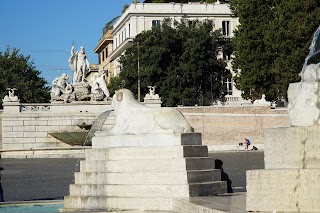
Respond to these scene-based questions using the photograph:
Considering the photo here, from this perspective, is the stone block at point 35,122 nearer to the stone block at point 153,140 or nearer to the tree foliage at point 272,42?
the tree foliage at point 272,42

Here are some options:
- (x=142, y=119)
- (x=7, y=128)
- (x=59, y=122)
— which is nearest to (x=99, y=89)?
(x=59, y=122)

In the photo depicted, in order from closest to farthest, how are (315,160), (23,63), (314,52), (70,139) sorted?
(315,160), (314,52), (70,139), (23,63)

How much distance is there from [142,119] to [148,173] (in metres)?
1.01

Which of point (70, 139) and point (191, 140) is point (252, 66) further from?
point (191, 140)

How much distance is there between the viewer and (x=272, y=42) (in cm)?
4947

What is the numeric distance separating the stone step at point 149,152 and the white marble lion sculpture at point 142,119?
0.35m

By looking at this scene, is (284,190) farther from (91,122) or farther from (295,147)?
(91,122)

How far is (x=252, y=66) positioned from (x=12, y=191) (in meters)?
30.0

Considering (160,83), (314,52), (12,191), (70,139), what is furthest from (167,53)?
(314,52)

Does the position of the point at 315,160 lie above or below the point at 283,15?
below

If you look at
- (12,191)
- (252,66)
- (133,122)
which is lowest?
(12,191)

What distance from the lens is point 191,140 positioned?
1360 cm

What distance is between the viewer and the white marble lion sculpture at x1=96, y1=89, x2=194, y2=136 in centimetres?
1377

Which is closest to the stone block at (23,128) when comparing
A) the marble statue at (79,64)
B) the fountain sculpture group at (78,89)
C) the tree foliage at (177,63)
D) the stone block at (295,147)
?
the fountain sculpture group at (78,89)
